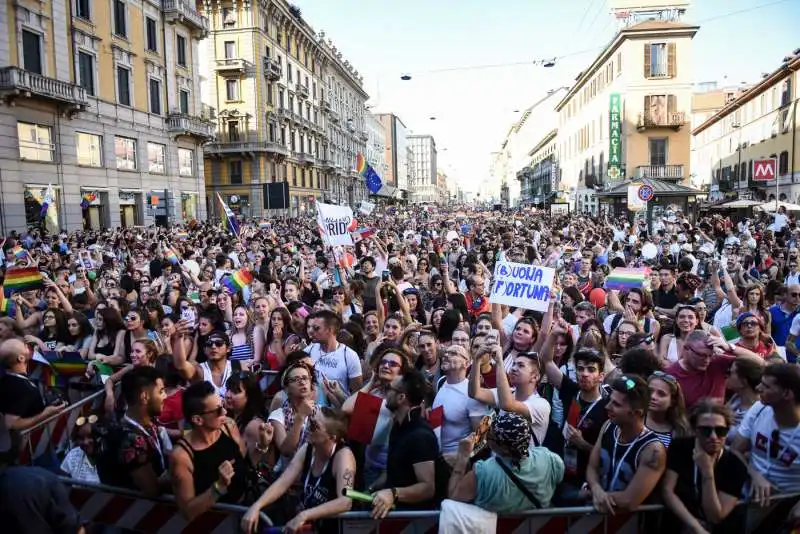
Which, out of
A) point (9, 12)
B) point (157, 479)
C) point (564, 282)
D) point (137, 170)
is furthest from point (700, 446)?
point (137, 170)

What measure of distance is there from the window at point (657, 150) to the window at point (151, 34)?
32744 millimetres

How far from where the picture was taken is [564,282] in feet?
29.8

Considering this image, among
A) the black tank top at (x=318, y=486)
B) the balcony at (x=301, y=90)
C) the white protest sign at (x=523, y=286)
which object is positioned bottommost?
the black tank top at (x=318, y=486)

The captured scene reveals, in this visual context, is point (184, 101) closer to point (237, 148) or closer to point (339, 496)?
point (237, 148)

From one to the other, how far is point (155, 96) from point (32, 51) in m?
9.10

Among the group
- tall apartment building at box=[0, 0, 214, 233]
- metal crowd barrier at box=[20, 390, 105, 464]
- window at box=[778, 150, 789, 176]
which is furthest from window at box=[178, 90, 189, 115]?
window at box=[778, 150, 789, 176]

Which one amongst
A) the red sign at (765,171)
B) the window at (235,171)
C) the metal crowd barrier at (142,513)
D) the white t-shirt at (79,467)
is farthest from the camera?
the window at (235,171)

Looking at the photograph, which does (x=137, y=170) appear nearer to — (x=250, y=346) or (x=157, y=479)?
(x=250, y=346)

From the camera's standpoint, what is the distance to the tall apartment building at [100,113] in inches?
945

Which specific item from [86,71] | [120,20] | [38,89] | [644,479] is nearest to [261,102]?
[120,20]

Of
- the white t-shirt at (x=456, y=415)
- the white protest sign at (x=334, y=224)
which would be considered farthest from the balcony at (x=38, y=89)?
the white t-shirt at (x=456, y=415)

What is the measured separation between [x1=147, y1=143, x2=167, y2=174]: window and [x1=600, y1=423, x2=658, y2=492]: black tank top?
3349 centimetres

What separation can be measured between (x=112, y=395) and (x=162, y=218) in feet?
102

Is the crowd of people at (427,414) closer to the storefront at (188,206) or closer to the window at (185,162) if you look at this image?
the storefront at (188,206)
